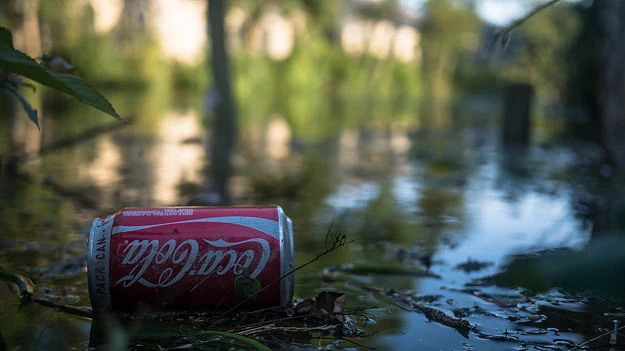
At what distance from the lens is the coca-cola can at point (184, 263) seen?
1.69m

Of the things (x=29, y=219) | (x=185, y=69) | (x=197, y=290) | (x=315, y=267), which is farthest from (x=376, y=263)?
(x=185, y=69)

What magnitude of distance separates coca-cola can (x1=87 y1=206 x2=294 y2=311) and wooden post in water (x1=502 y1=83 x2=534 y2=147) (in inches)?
247

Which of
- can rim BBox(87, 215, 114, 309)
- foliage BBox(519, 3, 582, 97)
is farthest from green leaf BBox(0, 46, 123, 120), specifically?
foliage BBox(519, 3, 582, 97)

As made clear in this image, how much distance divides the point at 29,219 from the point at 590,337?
2211 mm

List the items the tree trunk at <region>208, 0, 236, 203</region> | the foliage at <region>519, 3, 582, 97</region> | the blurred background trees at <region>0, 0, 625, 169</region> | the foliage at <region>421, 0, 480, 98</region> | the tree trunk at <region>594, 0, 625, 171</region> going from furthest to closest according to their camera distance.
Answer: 1. the foliage at <region>421, 0, 480, 98</region>
2. the foliage at <region>519, 3, 582, 97</region>
3. the blurred background trees at <region>0, 0, 625, 169</region>
4. the tree trunk at <region>208, 0, 236, 203</region>
5. the tree trunk at <region>594, 0, 625, 171</region>

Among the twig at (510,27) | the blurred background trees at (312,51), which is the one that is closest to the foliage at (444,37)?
the blurred background trees at (312,51)

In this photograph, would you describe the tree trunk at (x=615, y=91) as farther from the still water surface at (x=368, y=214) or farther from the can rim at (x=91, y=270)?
the can rim at (x=91, y=270)

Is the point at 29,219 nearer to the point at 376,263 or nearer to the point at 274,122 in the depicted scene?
the point at 376,263

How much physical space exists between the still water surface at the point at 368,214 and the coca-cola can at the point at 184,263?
0.47 ft

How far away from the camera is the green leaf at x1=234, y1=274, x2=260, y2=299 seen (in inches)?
67.1

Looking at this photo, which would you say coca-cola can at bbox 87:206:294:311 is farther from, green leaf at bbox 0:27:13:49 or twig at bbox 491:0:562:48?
twig at bbox 491:0:562:48

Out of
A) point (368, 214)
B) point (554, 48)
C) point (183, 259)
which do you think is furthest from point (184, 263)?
point (554, 48)

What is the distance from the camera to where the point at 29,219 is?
2994 millimetres

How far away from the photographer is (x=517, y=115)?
7785 millimetres
